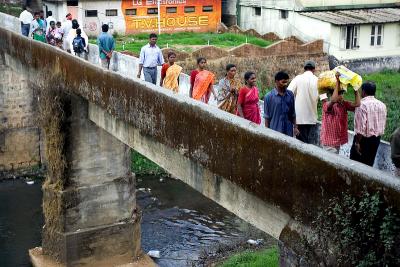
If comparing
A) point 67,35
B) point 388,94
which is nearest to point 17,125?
point 67,35

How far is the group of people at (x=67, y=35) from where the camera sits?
14453 mm

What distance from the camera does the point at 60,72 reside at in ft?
42.4

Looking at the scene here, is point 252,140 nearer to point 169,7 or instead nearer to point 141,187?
point 141,187

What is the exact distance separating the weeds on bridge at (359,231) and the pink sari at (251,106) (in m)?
3.09

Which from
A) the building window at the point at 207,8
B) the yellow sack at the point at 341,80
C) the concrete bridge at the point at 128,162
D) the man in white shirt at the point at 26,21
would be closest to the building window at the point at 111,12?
the building window at the point at 207,8

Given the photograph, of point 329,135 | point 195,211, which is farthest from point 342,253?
point 195,211

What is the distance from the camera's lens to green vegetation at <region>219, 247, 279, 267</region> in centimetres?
1436

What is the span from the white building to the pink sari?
2266cm

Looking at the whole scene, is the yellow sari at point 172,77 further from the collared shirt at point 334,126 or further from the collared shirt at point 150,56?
the collared shirt at point 334,126

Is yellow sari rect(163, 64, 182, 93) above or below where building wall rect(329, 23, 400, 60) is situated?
above

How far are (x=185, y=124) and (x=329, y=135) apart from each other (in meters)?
1.93

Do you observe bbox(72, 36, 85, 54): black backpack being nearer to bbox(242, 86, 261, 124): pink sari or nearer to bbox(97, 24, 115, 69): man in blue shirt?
bbox(97, 24, 115, 69): man in blue shirt

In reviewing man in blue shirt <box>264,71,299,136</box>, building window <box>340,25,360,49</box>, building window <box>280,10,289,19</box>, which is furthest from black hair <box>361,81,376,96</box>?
building window <box>280,10,289,19</box>

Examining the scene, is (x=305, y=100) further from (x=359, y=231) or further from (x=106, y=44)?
(x=106, y=44)
